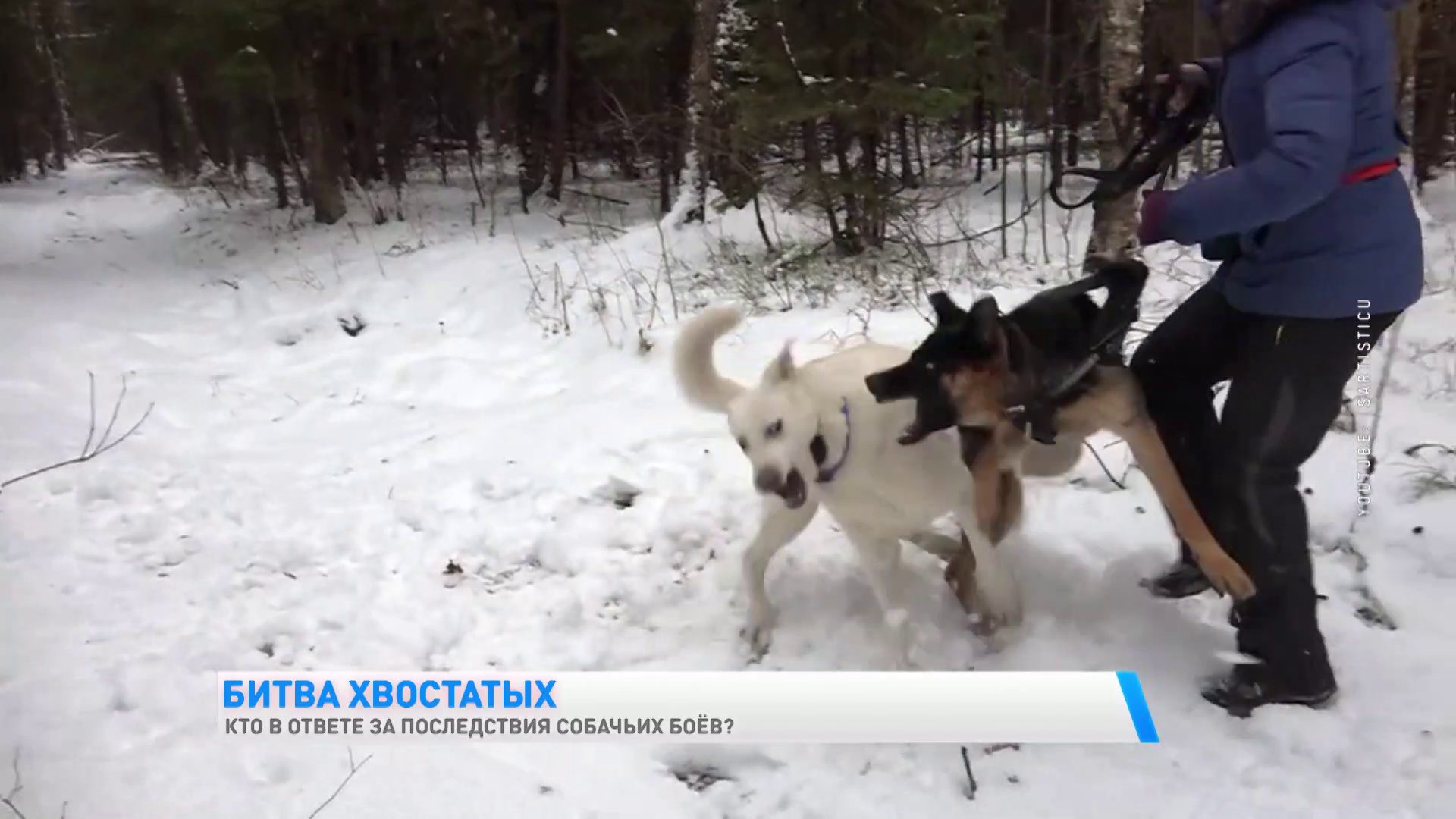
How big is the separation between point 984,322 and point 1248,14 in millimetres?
866

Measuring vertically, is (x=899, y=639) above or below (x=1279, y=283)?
below

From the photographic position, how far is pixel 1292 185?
1.95 meters

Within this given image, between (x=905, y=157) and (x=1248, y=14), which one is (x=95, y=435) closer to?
(x=1248, y=14)

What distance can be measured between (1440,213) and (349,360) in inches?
376

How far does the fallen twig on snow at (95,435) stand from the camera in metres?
3.58

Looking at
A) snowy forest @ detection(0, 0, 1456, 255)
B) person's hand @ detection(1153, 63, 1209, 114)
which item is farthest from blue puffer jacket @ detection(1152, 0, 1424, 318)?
snowy forest @ detection(0, 0, 1456, 255)

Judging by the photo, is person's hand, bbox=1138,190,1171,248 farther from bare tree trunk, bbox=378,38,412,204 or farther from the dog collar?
bare tree trunk, bbox=378,38,412,204

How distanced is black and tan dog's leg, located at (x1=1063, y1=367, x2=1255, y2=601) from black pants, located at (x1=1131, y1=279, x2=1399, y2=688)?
0.29 feet

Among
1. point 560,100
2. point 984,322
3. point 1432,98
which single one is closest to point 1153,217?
point 984,322

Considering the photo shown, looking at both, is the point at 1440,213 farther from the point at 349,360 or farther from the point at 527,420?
the point at 349,360

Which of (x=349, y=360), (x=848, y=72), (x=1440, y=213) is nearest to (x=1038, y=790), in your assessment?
(x=349, y=360)

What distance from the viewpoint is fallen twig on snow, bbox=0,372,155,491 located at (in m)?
3.58
